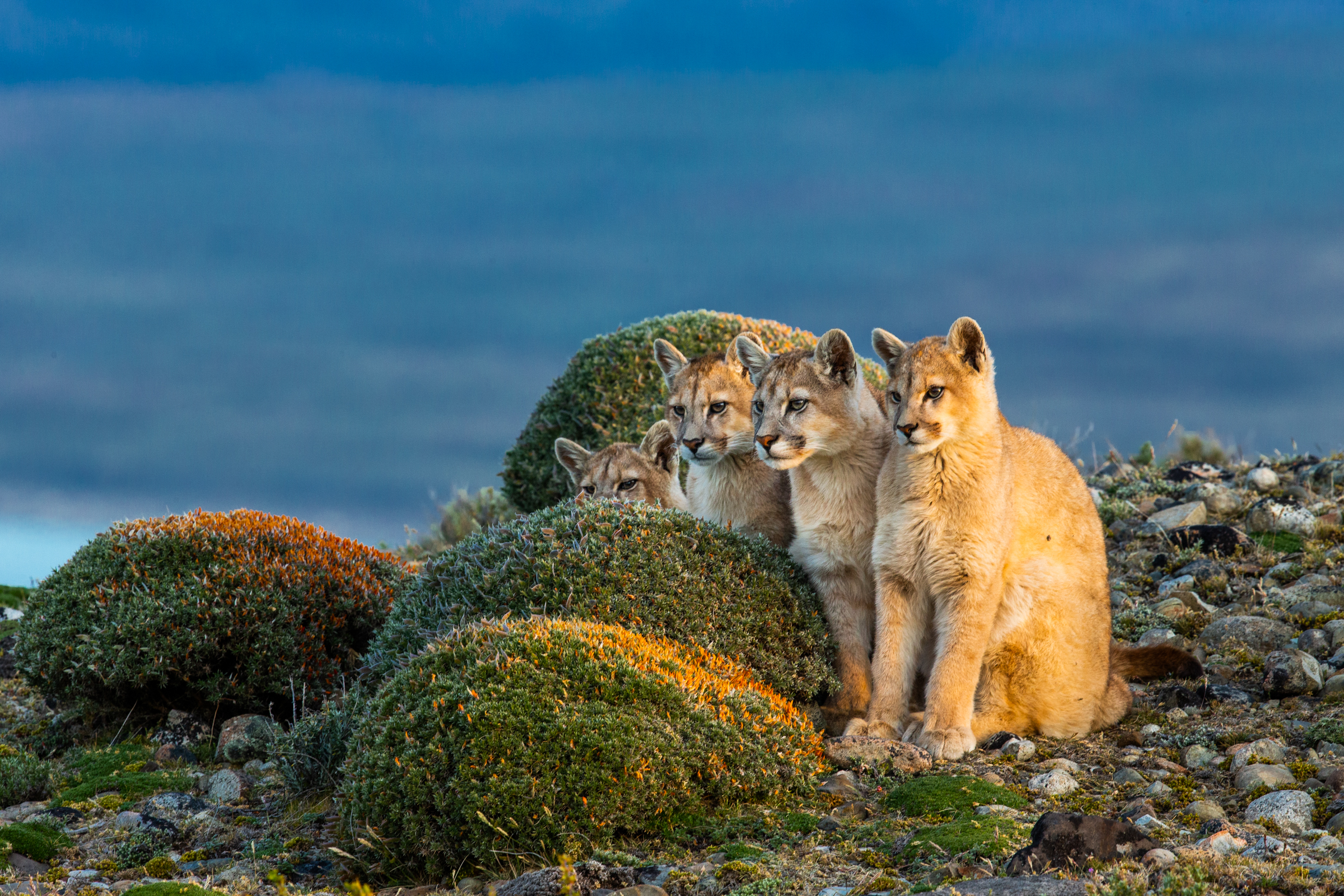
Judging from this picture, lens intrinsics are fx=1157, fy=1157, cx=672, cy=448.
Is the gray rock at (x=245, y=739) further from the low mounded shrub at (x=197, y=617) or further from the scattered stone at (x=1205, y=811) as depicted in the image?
the scattered stone at (x=1205, y=811)

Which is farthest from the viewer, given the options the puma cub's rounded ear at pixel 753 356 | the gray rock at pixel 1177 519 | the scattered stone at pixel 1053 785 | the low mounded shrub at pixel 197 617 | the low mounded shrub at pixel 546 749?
the gray rock at pixel 1177 519

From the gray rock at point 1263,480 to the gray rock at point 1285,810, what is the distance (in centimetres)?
947

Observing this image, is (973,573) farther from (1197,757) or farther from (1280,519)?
(1280,519)

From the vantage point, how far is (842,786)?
7.77m

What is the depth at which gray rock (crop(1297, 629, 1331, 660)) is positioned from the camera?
11180 millimetres

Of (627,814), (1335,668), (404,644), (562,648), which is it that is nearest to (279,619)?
(404,644)

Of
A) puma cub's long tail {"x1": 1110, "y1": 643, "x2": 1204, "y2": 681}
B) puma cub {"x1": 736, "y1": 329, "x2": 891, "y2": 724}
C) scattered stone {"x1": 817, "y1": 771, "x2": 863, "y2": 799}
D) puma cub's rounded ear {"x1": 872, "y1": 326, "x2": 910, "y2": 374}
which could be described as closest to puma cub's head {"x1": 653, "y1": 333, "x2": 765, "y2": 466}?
puma cub {"x1": 736, "y1": 329, "x2": 891, "y2": 724}

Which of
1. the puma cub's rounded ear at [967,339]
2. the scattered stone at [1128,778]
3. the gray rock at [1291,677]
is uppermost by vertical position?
the puma cub's rounded ear at [967,339]

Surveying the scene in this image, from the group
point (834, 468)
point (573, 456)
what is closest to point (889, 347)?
point (834, 468)

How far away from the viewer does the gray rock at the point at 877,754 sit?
26.3ft

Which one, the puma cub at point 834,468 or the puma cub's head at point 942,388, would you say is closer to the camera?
the puma cub's head at point 942,388

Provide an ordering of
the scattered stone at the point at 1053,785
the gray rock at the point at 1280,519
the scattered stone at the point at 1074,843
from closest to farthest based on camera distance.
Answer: the scattered stone at the point at 1074,843, the scattered stone at the point at 1053,785, the gray rock at the point at 1280,519

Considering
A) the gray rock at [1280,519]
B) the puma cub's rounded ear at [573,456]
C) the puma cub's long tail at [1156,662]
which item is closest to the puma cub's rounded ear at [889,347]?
the puma cub's long tail at [1156,662]

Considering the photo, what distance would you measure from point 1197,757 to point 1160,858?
2.86 metres
